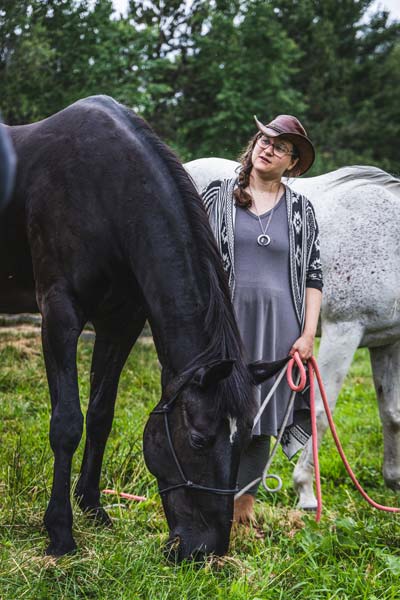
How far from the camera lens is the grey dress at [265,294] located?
11.1 ft

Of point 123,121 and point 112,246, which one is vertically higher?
point 123,121

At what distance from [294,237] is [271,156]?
1.35 feet

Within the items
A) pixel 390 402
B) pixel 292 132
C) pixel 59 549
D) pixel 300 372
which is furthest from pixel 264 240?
pixel 390 402

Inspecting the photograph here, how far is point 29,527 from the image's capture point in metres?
3.06

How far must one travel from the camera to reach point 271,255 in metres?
Result: 3.39

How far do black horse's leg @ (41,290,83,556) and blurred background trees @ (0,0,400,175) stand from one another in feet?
12.4

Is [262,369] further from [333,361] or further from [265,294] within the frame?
[333,361]

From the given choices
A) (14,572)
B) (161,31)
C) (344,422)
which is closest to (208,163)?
(344,422)

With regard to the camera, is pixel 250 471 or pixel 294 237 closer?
pixel 294 237

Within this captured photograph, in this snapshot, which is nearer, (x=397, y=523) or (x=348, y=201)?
(x=397, y=523)

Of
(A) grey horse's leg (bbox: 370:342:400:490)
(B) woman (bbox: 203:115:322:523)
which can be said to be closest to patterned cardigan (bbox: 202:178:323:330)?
(B) woman (bbox: 203:115:322:523)

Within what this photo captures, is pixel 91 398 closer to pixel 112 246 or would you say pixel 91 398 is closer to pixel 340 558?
pixel 112 246

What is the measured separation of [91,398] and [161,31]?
13.1 meters

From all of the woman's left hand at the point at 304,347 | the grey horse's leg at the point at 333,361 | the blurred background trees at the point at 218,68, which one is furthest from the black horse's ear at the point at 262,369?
the blurred background trees at the point at 218,68
